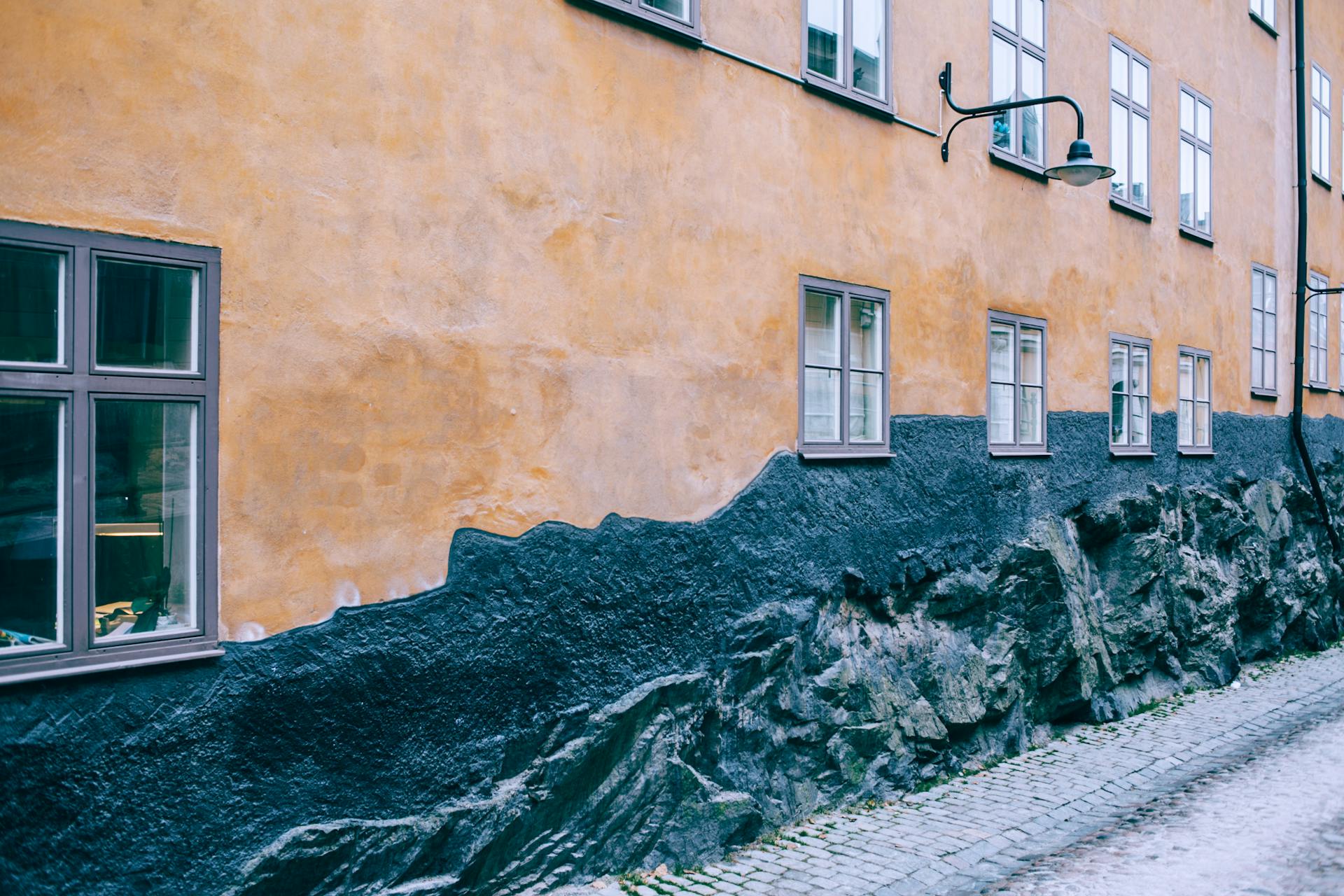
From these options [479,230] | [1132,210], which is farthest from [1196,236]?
[479,230]

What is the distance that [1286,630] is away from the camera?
1452 centimetres

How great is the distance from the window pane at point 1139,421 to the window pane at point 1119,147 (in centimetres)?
209

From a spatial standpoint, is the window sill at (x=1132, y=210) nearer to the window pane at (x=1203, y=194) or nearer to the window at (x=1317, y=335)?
the window pane at (x=1203, y=194)

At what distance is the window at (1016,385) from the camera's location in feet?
31.9

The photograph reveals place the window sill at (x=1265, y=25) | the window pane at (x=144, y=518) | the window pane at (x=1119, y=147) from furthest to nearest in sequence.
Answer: the window sill at (x=1265, y=25) → the window pane at (x=1119, y=147) → the window pane at (x=144, y=518)

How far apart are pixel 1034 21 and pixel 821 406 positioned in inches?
189

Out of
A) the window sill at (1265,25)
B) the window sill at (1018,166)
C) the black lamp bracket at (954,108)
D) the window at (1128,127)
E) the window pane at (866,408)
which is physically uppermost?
Answer: the window sill at (1265,25)

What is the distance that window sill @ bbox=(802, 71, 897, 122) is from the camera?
7738 mm

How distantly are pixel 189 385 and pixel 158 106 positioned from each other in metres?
1.08

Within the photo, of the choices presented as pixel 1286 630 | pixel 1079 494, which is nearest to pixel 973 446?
pixel 1079 494

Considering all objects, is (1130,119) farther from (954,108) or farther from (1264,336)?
(1264,336)

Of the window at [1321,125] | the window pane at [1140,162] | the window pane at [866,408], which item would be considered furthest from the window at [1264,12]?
the window pane at [866,408]

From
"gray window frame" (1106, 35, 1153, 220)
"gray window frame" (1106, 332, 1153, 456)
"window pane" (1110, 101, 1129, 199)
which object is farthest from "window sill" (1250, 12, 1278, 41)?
"gray window frame" (1106, 332, 1153, 456)

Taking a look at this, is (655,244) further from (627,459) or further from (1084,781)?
(1084,781)
